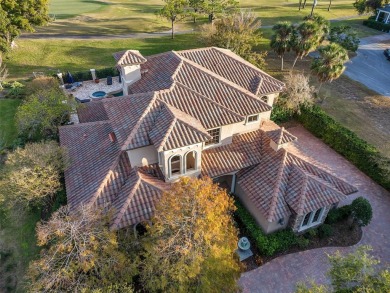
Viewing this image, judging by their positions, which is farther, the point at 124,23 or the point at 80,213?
the point at 124,23

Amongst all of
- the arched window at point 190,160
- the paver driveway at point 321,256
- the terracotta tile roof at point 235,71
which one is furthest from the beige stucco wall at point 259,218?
the terracotta tile roof at point 235,71

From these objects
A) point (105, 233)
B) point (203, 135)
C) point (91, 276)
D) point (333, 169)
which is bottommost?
point (333, 169)

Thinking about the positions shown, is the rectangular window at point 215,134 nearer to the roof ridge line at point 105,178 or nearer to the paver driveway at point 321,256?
the roof ridge line at point 105,178

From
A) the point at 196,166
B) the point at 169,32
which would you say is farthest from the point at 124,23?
the point at 196,166

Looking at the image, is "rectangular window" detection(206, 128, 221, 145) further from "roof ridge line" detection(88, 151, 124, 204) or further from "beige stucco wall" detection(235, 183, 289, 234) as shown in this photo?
"roof ridge line" detection(88, 151, 124, 204)

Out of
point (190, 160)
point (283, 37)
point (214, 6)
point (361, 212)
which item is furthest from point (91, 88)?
point (361, 212)

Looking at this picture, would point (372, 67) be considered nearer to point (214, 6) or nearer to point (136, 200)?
point (214, 6)

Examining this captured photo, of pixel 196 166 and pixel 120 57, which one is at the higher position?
pixel 120 57

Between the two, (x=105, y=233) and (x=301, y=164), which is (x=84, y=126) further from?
(x=301, y=164)
